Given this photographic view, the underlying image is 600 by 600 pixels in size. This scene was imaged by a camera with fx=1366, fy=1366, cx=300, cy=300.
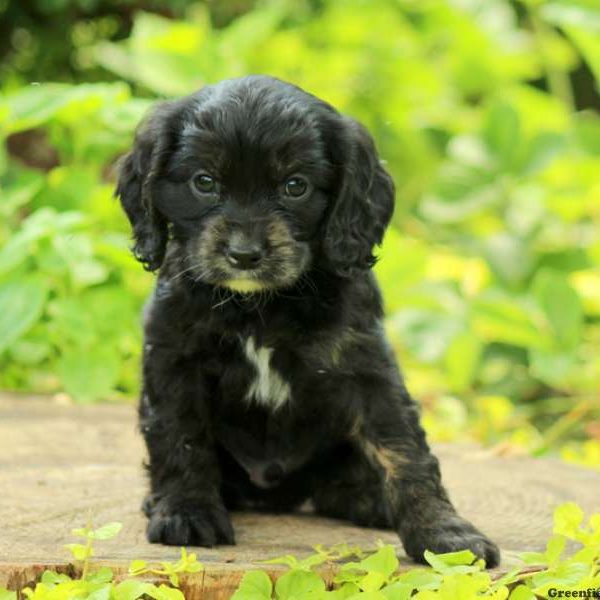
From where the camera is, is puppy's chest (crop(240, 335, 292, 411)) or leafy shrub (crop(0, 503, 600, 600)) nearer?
leafy shrub (crop(0, 503, 600, 600))

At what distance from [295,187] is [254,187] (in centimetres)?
16

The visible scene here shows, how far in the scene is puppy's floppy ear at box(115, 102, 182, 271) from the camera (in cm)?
445

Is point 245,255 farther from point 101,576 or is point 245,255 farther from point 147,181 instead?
point 101,576

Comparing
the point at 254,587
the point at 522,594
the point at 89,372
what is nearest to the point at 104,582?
the point at 254,587

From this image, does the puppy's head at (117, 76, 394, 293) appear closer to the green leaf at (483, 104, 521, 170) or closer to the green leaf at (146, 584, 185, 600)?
the green leaf at (146, 584, 185, 600)

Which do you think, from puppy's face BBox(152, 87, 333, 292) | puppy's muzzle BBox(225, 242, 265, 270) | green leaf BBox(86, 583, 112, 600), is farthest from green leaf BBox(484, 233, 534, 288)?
green leaf BBox(86, 583, 112, 600)

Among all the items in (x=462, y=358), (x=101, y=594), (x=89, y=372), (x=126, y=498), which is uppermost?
(x=101, y=594)

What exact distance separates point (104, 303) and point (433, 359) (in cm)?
194

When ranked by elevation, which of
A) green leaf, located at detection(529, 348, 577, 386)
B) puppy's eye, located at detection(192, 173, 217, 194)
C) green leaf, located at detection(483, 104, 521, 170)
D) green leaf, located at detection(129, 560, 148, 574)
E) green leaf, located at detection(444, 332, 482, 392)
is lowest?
green leaf, located at detection(444, 332, 482, 392)

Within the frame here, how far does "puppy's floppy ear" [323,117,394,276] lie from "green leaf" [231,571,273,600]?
112cm

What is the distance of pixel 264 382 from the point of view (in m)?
4.41

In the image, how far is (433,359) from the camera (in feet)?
25.7

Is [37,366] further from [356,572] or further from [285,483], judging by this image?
[356,572]

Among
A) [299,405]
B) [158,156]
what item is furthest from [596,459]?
[158,156]
